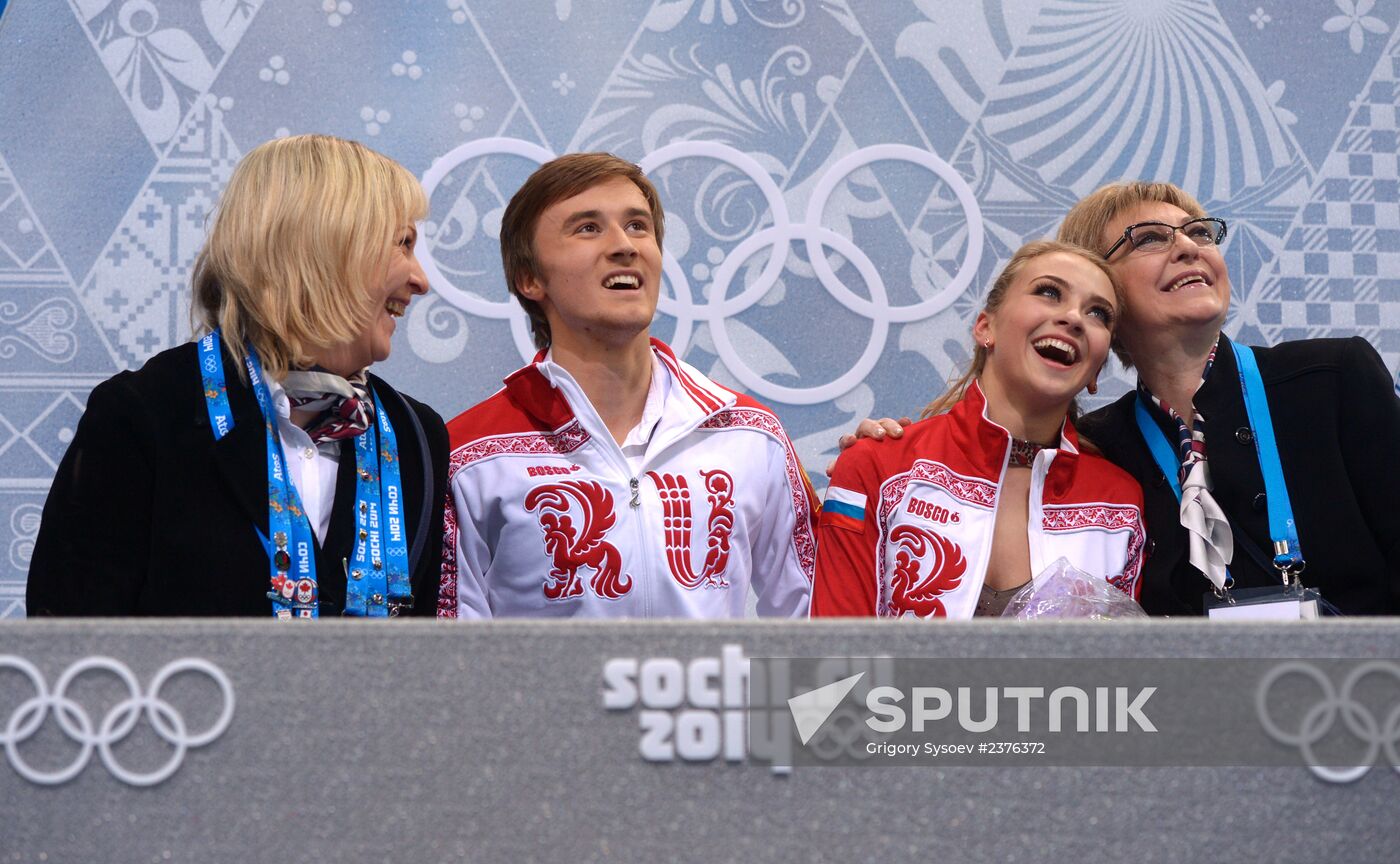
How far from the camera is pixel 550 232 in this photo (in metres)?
2.58

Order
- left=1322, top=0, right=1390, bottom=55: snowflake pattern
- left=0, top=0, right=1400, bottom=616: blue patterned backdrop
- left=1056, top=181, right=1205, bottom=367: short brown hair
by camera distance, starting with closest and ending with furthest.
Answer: left=1056, top=181, right=1205, bottom=367: short brown hair, left=0, top=0, right=1400, bottom=616: blue patterned backdrop, left=1322, top=0, right=1390, bottom=55: snowflake pattern

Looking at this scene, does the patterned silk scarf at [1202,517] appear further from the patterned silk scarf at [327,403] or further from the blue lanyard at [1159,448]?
the patterned silk scarf at [327,403]

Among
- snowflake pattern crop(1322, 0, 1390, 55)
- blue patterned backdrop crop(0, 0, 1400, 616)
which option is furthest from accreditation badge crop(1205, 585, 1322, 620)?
snowflake pattern crop(1322, 0, 1390, 55)

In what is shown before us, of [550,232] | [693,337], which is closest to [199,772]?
[550,232]

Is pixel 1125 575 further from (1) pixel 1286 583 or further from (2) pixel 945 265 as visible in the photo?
(2) pixel 945 265

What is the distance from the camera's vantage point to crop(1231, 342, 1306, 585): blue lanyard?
222cm

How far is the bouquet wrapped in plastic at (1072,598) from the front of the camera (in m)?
2.02

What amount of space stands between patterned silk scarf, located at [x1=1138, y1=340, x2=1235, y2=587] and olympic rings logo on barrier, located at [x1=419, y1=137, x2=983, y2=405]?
1.30m

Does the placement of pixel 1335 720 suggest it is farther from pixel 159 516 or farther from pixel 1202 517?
pixel 159 516

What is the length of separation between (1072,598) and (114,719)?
146 centimetres

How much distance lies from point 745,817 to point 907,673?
17 cm

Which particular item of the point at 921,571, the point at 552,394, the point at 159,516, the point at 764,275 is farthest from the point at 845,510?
the point at 764,275

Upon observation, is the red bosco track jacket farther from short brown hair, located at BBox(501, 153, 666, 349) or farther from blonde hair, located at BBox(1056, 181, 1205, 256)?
short brown hair, located at BBox(501, 153, 666, 349)

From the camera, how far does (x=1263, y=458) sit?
2305mm
